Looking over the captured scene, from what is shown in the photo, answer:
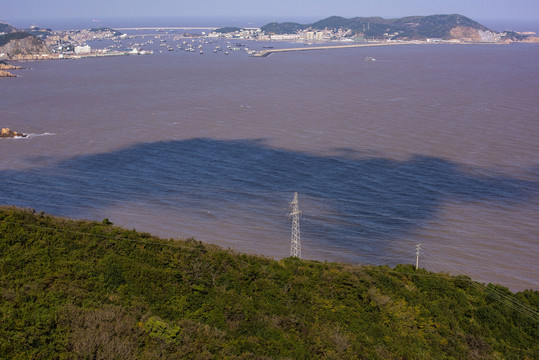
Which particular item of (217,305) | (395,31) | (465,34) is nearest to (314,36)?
(395,31)

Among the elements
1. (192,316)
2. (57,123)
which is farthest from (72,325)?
(57,123)

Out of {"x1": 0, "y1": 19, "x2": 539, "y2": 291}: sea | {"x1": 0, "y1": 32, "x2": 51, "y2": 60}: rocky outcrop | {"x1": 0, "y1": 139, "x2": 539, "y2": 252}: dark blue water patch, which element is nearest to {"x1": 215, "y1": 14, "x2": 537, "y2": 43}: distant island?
{"x1": 0, "y1": 32, "x2": 51, "y2": 60}: rocky outcrop

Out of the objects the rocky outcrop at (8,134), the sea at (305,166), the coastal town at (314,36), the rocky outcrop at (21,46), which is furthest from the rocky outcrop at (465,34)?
the rocky outcrop at (8,134)

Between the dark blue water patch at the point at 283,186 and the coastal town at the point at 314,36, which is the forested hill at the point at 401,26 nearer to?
the coastal town at the point at 314,36

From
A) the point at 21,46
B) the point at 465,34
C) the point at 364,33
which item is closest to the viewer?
the point at 21,46

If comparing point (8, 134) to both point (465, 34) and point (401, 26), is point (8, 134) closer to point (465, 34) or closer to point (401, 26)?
point (465, 34)
